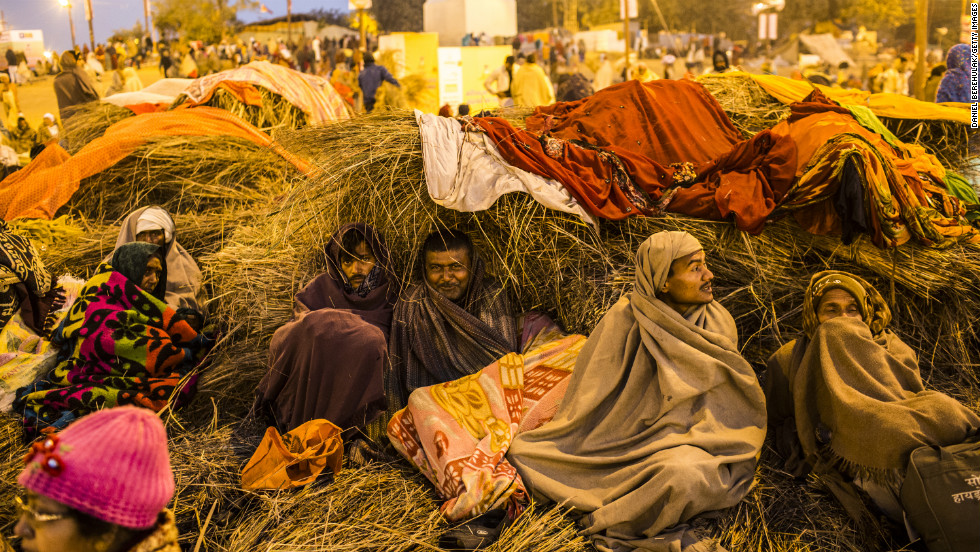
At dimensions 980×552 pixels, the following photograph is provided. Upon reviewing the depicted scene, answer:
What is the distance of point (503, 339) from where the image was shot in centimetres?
352

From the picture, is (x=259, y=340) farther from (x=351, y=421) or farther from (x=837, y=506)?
(x=837, y=506)

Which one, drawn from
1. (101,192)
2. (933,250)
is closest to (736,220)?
(933,250)

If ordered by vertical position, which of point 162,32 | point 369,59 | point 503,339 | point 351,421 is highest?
point 162,32

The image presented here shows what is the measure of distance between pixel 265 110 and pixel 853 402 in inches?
255

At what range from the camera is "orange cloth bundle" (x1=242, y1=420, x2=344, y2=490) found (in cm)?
308

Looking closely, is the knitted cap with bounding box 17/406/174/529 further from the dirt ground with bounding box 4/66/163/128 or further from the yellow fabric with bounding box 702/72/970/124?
the dirt ground with bounding box 4/66/163/128

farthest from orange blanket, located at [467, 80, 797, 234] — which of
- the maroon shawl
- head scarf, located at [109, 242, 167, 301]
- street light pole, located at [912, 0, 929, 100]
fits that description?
street light pole, located at [912, 0, 929, 100]

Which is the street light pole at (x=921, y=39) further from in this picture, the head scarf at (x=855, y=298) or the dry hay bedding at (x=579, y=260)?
the head scarf at (x=855, y=298)

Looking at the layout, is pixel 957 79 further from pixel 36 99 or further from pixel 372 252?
pixel 36 99

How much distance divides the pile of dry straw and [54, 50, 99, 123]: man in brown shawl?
683cm

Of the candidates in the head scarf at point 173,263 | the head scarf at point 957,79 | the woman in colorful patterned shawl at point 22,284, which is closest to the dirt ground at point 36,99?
the head scarf at point 173,263

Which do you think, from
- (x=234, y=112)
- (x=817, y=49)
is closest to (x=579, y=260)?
(x=234, y=112)

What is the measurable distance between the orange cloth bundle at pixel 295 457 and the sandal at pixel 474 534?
2.19 feet

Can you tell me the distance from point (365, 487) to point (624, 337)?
1.31 m
